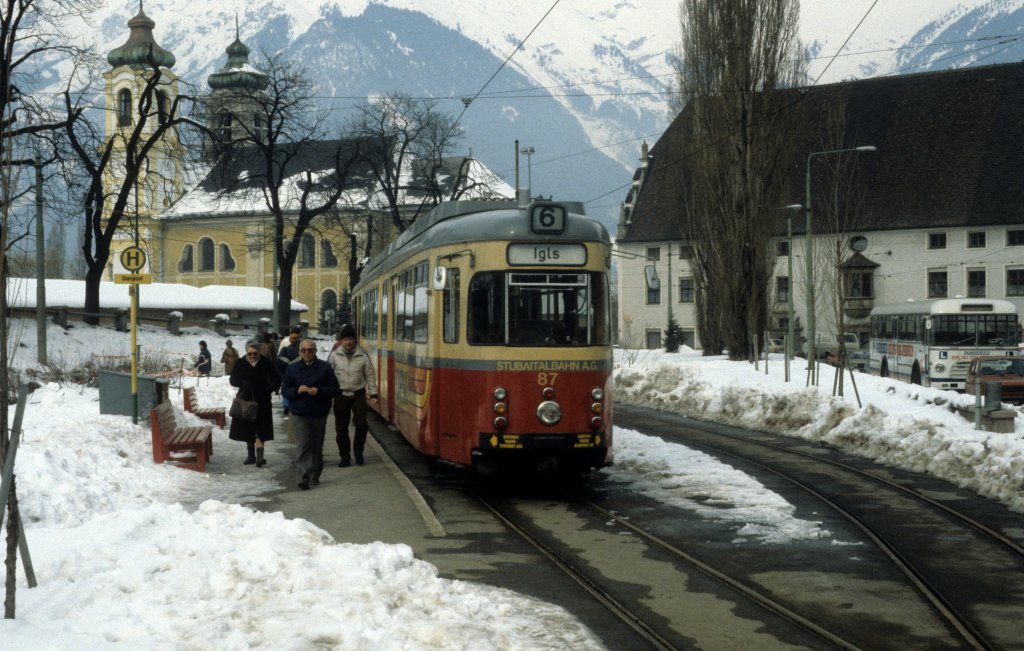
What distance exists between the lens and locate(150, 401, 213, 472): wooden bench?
48.9 ft

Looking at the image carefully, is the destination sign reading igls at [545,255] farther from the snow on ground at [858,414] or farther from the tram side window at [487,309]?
the snow on ground at [858,414]

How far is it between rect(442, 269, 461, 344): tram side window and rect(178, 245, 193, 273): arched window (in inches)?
3276

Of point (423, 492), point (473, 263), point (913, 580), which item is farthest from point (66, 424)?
point (913, 580)

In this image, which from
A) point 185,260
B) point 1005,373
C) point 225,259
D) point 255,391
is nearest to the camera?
point 255,391

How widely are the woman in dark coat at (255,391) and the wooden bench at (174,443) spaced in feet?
1.58

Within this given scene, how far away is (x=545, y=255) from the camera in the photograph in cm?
1288

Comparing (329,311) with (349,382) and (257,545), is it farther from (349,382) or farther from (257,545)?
(257,545)

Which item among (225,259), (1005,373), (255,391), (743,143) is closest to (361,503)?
(255,391)

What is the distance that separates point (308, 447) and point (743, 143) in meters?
27.6

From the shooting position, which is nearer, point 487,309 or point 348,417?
point 487,309

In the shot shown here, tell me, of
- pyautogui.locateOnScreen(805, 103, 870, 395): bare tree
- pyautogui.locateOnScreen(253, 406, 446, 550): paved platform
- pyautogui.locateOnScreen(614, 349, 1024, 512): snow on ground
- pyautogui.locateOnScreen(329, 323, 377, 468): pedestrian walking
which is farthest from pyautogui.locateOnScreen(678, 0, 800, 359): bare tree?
pyautogui.locateOnScreen(329, 323, 377, 468): pedestrian walking

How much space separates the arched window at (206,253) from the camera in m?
92.8

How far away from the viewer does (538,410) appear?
12625mm

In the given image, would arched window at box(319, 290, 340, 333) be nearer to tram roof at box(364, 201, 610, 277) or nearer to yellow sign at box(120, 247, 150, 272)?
yellow sign at box(120, 247, 150, 272)
